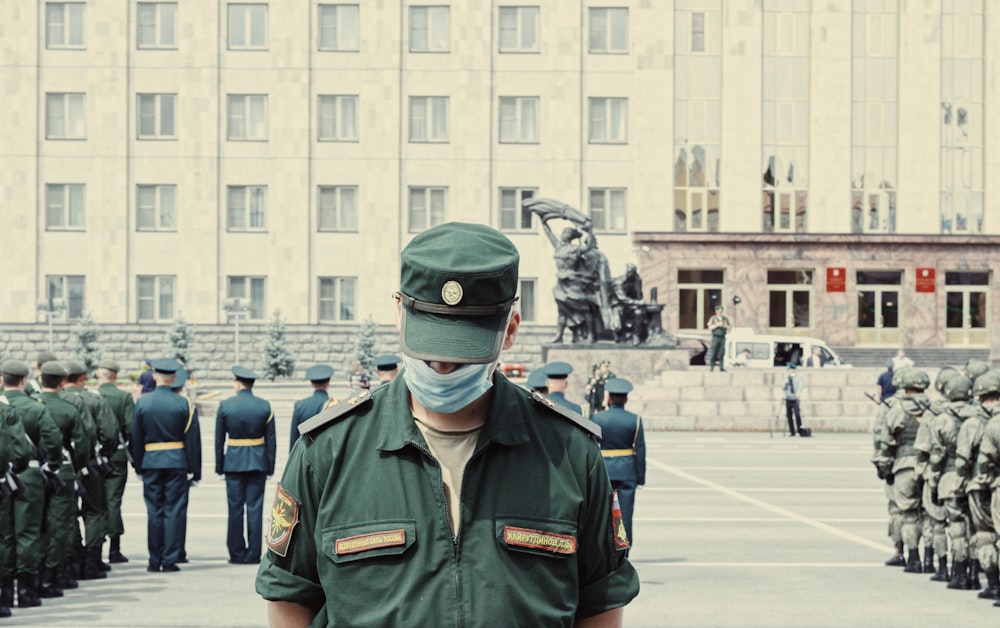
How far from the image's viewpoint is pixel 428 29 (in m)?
56.8

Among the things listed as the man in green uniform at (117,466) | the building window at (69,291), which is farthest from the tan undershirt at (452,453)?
the building window at (69,291)

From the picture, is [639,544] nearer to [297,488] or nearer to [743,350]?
[297,488]

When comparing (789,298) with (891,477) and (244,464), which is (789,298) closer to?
(891,477)

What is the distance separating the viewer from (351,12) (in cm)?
5706

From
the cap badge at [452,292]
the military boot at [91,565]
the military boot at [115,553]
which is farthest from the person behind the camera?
the military boot at [115,553]

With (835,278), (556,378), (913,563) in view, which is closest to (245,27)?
(835,278)

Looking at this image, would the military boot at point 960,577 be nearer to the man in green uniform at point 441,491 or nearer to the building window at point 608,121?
the man in green uniform at point 441,491

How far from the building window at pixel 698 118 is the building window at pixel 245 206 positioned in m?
15.8

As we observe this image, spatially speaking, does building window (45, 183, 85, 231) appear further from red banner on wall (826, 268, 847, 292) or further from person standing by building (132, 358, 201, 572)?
person standing by building (132, 358, 201, 572)

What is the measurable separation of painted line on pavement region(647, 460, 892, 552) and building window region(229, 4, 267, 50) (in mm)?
34807

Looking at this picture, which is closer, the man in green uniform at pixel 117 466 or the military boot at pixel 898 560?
the man in green uniform at pixel 117 466

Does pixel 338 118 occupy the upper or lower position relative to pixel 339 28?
lower

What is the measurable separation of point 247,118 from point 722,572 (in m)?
44.8

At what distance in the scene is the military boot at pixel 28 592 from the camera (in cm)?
1218
